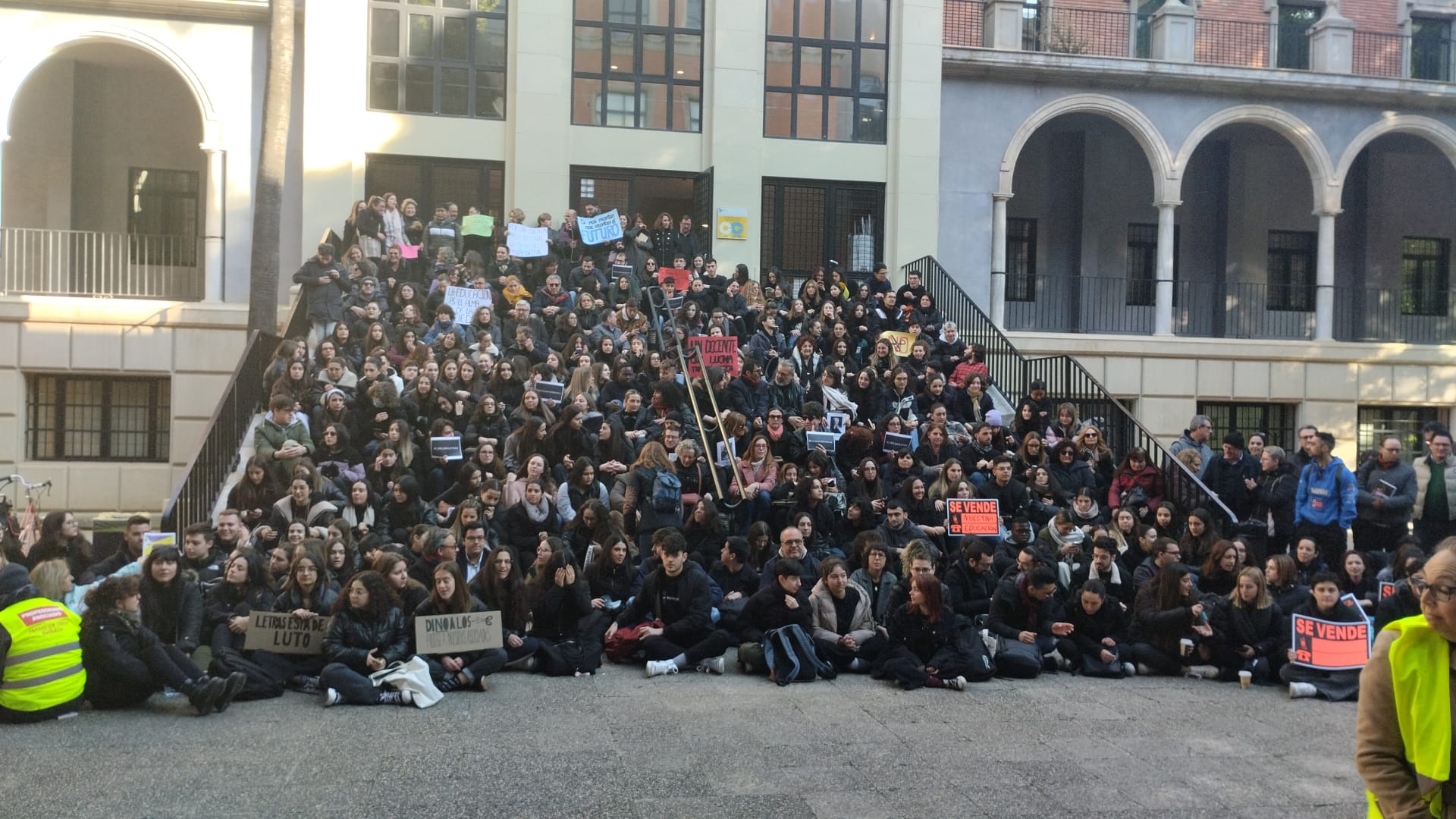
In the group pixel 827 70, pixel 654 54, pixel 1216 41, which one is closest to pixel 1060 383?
pixel 827 70

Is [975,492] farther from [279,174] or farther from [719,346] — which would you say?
[279,174]

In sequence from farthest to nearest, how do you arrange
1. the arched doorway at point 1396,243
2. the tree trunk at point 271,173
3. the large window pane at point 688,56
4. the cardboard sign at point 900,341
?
1. the arched doorway at point 1396,243
2. the large window pane at point 688,56
3. the tree trunk at point 271,173
4. the cardboard sign at point 900,341

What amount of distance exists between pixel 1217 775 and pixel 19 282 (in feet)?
67.7

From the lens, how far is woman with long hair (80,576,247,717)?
9.55 metres

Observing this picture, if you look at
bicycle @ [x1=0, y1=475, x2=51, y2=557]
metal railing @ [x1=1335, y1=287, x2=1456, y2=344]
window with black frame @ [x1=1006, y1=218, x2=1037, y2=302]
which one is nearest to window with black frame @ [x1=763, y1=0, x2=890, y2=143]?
window with black frame @ [x1=1006, y1=218, x2=1037, y2=302]

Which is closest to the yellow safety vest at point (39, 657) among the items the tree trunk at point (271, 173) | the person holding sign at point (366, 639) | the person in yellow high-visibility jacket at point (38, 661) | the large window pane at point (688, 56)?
the person in yellow high-visibility jacket at point (38, 661)

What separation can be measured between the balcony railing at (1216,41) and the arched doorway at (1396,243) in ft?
5.27

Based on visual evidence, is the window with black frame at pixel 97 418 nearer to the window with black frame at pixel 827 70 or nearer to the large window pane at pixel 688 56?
the large window pane at pixel 688 56

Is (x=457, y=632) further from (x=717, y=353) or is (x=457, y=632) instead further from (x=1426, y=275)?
(x=1426, y=275)

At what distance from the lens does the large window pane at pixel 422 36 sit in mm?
22922

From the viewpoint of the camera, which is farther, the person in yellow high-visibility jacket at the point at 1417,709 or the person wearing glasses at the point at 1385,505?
the person wearing glasses at the point at 1385,505

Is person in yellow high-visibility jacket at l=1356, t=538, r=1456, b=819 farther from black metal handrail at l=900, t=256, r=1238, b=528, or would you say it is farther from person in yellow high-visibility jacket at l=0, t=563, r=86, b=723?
black metal handrail at l=900, t=256, r=1238, b=528

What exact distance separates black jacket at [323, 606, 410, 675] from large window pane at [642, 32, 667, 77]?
51.3ft

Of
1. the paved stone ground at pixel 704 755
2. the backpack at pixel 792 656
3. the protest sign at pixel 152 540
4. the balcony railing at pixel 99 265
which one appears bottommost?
the paved stone ground at pixel 704 755
